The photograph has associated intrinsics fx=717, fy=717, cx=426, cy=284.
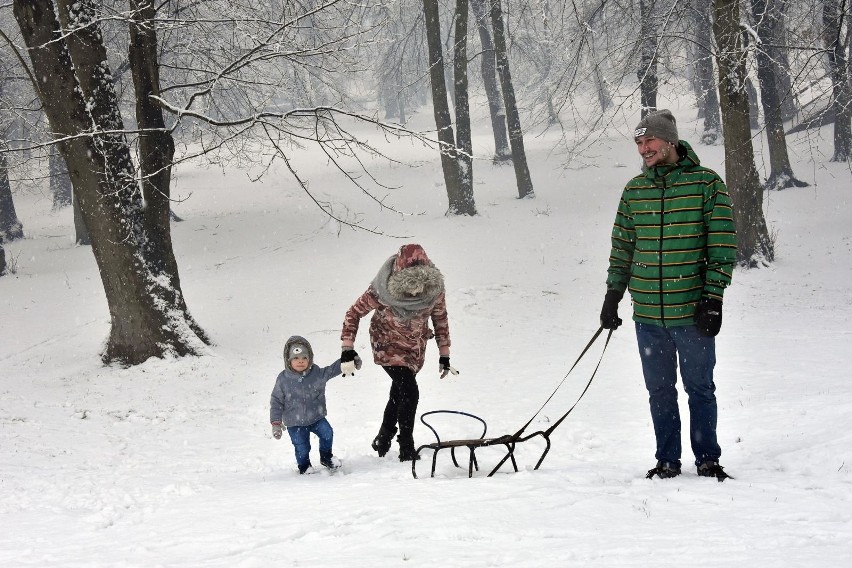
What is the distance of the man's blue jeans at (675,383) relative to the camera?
412cm

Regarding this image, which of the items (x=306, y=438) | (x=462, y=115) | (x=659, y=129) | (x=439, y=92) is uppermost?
(x=439, y=92)

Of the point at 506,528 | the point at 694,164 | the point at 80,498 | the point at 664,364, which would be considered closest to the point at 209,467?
the point at 80,498

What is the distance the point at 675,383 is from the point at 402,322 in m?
1.99

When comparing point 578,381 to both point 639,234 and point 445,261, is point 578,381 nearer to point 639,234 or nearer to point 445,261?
point 639,234

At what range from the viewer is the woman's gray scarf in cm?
516

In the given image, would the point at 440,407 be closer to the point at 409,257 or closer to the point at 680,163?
the point at 409,257

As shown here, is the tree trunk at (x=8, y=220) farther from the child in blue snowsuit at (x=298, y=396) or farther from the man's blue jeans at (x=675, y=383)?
the man's blue jeans at (x=675, y=383)

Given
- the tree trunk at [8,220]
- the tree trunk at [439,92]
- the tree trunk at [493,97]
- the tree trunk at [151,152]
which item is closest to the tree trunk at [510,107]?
the tree trunk at [439,92]

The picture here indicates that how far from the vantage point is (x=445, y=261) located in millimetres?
13859

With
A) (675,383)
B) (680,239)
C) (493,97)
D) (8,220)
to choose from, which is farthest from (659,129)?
(493,97)

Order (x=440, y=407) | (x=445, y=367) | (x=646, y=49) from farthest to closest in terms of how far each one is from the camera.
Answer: (x=646, y=49) → (x=440, y=407) → (x=445, y=367)

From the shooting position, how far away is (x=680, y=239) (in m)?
4.10

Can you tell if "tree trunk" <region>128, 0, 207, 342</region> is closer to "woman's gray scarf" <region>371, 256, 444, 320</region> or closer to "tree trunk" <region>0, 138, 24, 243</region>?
"woman's gray scarf" <region>371, 256, 444, 320</region>

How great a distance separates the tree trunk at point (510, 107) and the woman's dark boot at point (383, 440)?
1477cm
